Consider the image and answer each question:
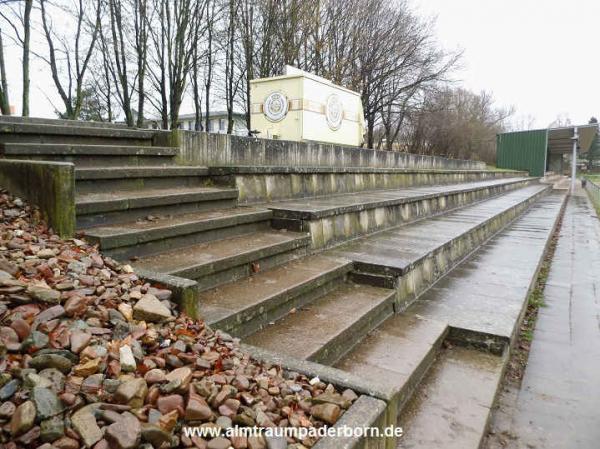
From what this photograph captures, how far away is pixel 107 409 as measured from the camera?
1270 millimetres

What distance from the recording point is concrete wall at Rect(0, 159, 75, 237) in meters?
2.42

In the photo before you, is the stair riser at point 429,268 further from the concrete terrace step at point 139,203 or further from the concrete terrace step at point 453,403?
the concrete terrace step at point 139,203

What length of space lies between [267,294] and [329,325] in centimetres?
43

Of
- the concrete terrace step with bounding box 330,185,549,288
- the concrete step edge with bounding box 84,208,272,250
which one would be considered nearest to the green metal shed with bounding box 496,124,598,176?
the concrete terrace step with bounding box 330,185,549,288

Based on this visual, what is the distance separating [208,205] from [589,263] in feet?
20.5

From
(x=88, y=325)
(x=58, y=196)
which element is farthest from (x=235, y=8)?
(x=88, y=325)

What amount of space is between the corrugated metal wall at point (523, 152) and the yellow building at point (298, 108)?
64.5 feet

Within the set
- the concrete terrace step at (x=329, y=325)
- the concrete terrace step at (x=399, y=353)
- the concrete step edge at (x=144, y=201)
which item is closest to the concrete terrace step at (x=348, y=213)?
the concrete step edge at (x=144, y=201)

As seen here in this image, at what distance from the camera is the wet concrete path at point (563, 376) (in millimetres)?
2234

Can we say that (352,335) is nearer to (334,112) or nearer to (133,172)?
(133,172)

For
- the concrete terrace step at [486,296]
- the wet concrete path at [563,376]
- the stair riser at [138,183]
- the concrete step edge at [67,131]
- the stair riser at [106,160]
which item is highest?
the concrete step edge at [67,131]

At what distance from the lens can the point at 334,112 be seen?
8.65m

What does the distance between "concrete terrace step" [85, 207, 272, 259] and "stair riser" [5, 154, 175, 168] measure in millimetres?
896

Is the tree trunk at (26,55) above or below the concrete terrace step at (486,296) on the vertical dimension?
above
